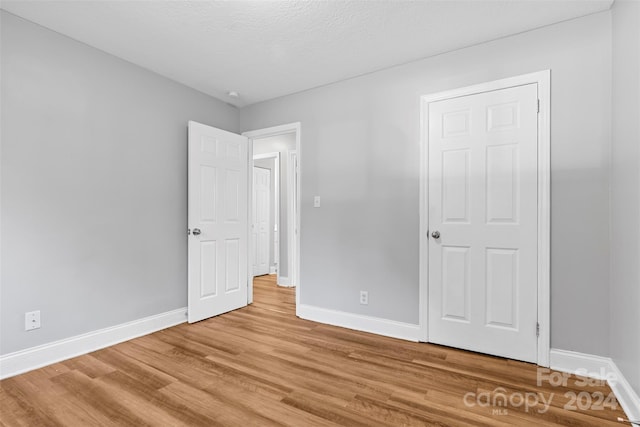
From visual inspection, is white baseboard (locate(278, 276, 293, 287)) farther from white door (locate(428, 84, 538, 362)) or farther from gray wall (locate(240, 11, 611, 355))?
white door (locate(428, 84, 538, 362))

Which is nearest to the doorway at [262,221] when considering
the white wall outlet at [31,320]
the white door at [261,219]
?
the white door at [261,219]

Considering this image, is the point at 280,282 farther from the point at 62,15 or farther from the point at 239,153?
the point at 62,15

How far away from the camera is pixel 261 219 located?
6070mm

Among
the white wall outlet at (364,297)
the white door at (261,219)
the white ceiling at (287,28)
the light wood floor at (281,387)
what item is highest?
the white ceiling at (287,28)

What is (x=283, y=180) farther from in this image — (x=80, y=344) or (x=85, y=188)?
(x=80, y=344)

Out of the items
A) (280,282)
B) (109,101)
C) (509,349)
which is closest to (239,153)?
(109,101)

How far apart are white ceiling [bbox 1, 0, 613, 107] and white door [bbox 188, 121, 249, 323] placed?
813 millimetres

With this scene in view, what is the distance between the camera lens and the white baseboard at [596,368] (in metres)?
1.78

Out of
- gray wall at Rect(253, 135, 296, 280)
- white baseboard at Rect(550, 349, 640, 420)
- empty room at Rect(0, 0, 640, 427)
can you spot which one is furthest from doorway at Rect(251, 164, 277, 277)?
white baseboard at Rect(550, 349, 640, 420)

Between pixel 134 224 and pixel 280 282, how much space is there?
2.62 meters

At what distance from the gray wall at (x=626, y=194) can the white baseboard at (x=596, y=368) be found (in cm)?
7

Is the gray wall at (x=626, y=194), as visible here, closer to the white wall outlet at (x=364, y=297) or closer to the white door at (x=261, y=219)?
the white wall outlet at (x=364, y=297)

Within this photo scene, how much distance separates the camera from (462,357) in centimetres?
244

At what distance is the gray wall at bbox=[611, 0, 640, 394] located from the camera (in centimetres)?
169
